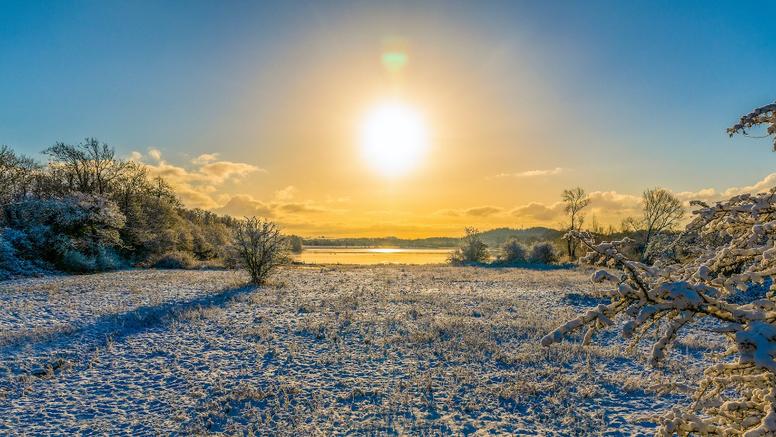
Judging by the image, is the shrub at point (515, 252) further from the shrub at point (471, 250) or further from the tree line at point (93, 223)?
the tree line at point (93, 223)

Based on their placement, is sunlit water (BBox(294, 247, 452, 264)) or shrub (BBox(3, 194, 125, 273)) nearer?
shrub (BBox(3, 194, 125, 273))

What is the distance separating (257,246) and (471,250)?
3102cm

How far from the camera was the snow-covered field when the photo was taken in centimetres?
639

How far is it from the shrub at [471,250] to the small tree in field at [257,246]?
1133 inches

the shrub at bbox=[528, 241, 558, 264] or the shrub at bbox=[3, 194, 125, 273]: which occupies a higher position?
the shrub at bbox=[3, 194, 125, 273]

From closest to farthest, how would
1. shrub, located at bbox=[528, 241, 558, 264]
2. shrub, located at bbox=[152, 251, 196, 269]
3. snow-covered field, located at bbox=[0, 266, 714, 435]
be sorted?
snow-covered field, located at bbox=[0, 266, 714, 435] < shrub, located at bbox=[152, 251, 196, 269] < shrub, located at bbox=[528, 241, 558, 264]

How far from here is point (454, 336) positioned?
11.4 metres

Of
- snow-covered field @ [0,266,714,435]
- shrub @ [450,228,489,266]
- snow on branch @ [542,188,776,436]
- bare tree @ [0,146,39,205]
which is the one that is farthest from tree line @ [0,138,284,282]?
shrub @ [450,228,489,266]

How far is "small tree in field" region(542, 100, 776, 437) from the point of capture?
214 centimetres

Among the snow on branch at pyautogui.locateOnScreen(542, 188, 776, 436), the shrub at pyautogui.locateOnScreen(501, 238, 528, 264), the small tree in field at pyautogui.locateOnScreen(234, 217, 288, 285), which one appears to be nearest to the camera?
the snow on branch at pyautogui.locateOnScreen(542, 188, 776, 436)

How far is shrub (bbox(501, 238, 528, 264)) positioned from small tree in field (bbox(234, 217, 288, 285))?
30810 millimetres

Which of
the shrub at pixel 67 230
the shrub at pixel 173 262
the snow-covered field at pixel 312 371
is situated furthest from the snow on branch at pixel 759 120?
the shrub at pixel 173 262

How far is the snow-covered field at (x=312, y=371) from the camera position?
6387 millimetres

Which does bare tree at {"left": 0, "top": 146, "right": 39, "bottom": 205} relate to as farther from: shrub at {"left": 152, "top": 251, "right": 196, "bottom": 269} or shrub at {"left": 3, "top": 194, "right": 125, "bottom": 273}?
shrub at {"left": 152, "top": 251, "right": 196, "bottom": 269}
